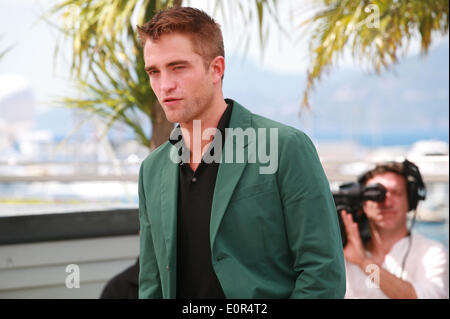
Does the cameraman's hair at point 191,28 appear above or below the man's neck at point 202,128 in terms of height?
above

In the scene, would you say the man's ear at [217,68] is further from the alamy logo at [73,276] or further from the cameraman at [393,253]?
the alamy logo at [73,276]

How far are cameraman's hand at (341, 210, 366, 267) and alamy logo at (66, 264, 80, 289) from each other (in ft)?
3.85

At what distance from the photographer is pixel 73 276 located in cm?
241

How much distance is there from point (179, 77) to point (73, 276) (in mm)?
1733

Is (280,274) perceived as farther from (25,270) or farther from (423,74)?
(423,74)

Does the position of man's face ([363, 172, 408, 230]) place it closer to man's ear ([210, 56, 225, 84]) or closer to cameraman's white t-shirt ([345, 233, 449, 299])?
cameraman's white t-shirt ([345, 233, 449, 299])

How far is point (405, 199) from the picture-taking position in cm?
203

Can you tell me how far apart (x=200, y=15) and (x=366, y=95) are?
117731 mm

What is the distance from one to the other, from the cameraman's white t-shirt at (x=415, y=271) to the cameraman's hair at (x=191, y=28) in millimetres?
1206

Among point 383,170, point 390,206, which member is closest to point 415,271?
point 390,206

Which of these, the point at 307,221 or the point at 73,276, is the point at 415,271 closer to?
the point at 307,221

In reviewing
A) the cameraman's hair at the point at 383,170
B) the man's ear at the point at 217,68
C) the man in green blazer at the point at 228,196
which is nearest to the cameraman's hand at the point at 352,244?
the cameraman's hair at the point at 383,170

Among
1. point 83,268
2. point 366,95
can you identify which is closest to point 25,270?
point 83,268

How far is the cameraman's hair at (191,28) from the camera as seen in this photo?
2.98ft
